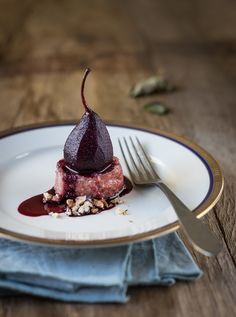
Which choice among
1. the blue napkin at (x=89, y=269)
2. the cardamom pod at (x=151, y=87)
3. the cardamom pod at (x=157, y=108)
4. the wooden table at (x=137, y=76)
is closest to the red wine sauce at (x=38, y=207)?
the blue napkin at (x=89, y=269)

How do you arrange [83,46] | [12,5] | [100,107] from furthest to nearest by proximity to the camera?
1. [12,5]
2. [83,46]
3. [100,107]

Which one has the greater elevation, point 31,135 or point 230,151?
point 31,135

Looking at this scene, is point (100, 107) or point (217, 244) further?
point (100, 107)

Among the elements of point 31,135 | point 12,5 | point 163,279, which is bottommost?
point 163,279

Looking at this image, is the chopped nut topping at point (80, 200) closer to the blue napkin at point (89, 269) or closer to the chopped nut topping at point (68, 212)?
the chopped nut topping at point (68, 212)

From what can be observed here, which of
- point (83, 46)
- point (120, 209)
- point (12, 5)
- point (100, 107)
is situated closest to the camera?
point (120, 209)

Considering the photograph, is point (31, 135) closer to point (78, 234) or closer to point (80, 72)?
point (78, 234)

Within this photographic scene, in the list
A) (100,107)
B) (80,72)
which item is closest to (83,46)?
(80,72)
